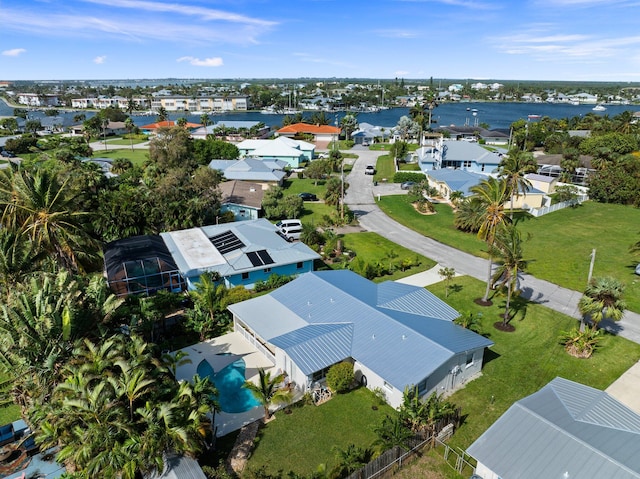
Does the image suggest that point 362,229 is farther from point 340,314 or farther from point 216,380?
point 216,380

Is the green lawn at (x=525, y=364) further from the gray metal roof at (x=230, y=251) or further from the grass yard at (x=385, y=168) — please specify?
the grass yard at (x=385, y=168)

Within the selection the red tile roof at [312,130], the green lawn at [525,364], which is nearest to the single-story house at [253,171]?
the red tile roof at [312,130]

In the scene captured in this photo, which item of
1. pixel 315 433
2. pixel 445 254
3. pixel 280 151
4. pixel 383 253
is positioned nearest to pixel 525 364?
pixel 315 433

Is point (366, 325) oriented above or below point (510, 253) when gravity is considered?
below

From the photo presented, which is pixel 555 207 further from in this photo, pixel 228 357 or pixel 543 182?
pixel 228 357

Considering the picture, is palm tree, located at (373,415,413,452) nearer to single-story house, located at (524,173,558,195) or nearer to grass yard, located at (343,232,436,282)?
grass yard, located at (343,232,436,282)

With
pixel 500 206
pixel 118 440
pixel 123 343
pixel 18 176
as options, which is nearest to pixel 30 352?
pixel 123 343
